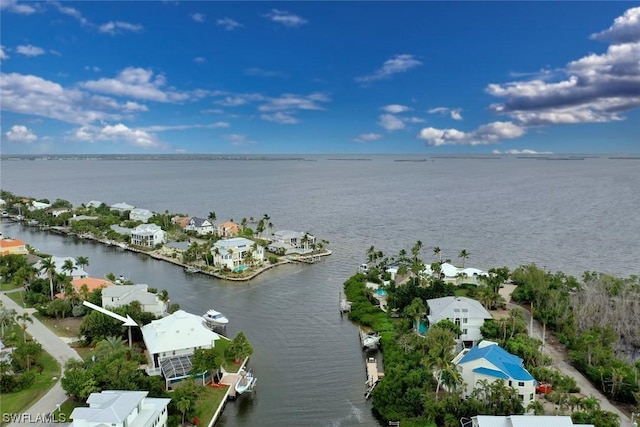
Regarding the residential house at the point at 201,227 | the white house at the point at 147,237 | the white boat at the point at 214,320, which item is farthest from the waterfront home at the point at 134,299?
the residential house at the point at 201,227

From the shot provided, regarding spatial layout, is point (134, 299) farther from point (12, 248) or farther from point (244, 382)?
point (12, 248)

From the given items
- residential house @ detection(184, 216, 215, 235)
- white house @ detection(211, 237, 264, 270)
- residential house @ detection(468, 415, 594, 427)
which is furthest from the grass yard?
residential house @ detection(184, 216, 215, 235)

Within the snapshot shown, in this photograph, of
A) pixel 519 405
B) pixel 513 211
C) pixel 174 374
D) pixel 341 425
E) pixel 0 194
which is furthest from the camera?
pixel 0 194

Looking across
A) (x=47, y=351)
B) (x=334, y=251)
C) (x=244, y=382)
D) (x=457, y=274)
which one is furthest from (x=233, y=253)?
(x=244, y=382)

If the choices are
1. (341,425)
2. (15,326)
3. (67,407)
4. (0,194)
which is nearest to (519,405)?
(341,425)

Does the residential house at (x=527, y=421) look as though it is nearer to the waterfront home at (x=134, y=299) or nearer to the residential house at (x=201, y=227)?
the waterfront home at (x=134, y=299)

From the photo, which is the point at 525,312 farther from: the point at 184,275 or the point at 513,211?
the point at 513,211

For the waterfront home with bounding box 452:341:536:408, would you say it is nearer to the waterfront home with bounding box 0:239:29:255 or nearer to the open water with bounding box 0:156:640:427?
the open water with bounding box 0:156:640:427
